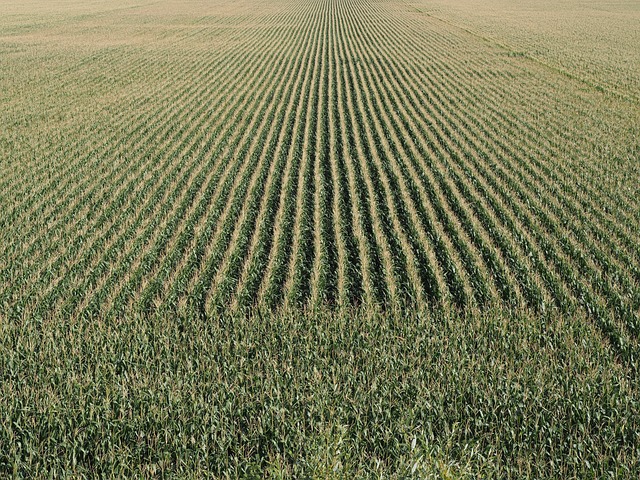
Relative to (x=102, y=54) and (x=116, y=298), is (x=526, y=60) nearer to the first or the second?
(x=102, y=54)

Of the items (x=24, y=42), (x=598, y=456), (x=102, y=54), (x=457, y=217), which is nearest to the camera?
(x=598, y=456)

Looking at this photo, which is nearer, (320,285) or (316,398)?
(316,398)

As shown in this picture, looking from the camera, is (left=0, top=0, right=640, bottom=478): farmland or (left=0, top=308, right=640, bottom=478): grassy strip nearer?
(left=0, top=308, right=640, bottom=478): grassy strip

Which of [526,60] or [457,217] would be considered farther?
[526,60]

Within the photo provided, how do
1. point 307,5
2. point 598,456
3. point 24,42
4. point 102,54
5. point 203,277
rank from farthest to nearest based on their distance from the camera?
point 307,5 < point 24,42 < point 102,54 < point 203,277 < point 598,456

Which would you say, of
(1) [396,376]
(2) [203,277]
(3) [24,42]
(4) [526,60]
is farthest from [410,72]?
(3) [24,42]

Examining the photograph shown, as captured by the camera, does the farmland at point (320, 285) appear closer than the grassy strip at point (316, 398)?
No
